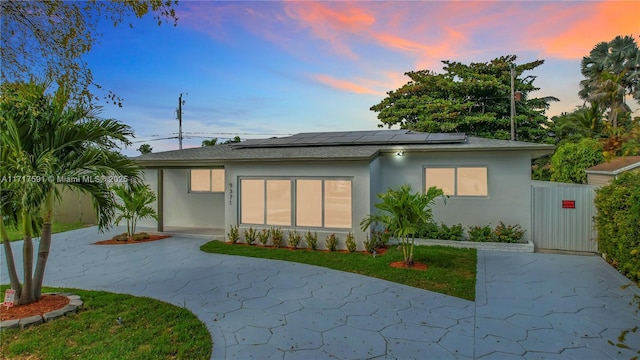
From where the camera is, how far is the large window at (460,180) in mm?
10258

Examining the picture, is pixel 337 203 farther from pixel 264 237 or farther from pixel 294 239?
pixel 264 237

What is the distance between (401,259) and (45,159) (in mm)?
7206

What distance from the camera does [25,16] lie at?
13.0 ft

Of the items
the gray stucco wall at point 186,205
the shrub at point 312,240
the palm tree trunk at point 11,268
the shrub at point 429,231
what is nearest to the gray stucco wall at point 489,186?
the shrub at point 429,231

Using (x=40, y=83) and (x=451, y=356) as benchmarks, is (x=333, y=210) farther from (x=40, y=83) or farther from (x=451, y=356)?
(x=40, y=83)

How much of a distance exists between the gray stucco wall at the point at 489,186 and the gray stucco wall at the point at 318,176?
1071mm

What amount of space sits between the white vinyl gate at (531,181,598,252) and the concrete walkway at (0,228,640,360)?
0.61 m

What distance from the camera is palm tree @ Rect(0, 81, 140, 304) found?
14.8 ft

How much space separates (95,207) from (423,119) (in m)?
23.0

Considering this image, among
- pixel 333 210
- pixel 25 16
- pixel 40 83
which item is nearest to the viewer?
pixel 25 16

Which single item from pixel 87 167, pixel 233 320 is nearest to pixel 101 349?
pixel 233 320

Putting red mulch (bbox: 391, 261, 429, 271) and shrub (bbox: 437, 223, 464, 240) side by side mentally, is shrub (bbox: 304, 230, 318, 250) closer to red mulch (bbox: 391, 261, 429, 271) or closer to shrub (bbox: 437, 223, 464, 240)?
red mulch (bbox: 391, 261, 429, 271)

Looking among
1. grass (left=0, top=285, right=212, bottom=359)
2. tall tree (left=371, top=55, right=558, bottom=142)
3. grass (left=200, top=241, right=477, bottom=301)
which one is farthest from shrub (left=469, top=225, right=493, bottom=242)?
tall tree (left=371, top=55, right=558, bottom=142)

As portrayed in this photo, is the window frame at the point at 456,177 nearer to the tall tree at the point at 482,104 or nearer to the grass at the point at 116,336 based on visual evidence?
the grass at the point at 116,336
